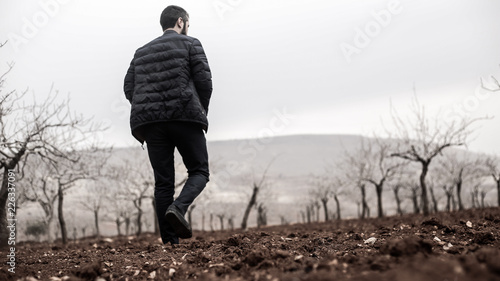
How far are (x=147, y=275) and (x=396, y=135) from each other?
806 inches

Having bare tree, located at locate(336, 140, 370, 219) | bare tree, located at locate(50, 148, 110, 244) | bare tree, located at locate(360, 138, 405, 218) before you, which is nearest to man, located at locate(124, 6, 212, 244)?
bare tree, located at locate(50, 148, 110, 244)

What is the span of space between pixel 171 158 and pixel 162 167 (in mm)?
141

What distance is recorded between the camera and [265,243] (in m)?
3.76

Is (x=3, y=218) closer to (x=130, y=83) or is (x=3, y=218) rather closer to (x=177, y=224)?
(x=130, y=83)

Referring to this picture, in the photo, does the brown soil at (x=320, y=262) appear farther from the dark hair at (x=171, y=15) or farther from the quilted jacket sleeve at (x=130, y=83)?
the dark hair at (x=171, y=15)

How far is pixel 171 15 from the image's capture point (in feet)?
14.4

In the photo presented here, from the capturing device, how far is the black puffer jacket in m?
3.81

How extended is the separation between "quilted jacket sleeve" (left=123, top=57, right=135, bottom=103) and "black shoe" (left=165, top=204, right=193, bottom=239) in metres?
1.36

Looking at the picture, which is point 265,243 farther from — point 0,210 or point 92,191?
point 92,191

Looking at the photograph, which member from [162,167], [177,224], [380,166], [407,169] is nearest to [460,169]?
[407,169]

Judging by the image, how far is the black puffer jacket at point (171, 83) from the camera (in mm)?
3807

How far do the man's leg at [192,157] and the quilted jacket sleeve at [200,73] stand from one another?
337mm

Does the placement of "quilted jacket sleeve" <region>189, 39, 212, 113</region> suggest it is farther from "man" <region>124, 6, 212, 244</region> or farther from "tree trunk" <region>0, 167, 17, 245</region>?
"tree trunk" <region>0, 167, 17, 245</region>

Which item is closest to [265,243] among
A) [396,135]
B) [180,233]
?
[180,233]
